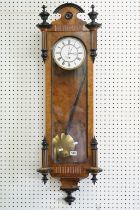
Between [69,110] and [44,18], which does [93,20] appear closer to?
[44,18]

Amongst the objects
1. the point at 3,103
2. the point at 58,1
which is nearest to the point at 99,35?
the point at 58,1

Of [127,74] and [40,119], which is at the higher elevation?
[127,74]

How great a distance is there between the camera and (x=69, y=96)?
1.79 meters

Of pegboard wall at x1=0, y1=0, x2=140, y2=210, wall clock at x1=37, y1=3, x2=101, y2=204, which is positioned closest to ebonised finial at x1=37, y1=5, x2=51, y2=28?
wall clock at x1=37, y1=3, x2=101, y2=204

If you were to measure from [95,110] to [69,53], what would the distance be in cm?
33

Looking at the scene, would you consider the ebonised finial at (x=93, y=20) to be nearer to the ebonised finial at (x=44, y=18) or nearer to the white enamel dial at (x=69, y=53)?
the white enamel dial at (x=69, y=53)

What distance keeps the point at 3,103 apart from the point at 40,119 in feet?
0.70

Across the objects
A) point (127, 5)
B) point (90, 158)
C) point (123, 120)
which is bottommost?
A: point (90, 158)

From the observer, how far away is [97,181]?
6.10 feet

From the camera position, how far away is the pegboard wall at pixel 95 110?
6.10ft

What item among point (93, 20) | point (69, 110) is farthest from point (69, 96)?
point (93, 20)

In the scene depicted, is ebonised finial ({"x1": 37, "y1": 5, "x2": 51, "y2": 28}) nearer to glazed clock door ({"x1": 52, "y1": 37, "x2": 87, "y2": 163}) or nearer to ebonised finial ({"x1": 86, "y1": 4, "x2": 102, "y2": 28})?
glazed clock door ({"x1": 52, "y1": 37, "x2": 87, "y2": 163})

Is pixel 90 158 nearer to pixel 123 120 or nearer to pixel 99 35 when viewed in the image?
pixel 123 120

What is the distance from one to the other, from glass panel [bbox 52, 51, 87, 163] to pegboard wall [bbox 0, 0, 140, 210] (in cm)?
10
